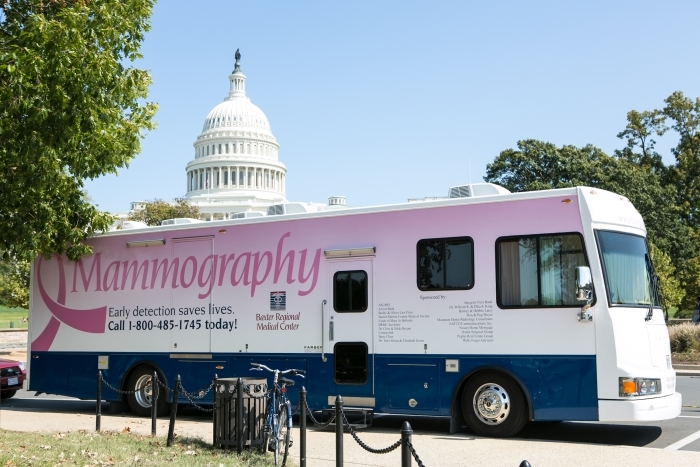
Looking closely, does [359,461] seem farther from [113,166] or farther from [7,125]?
[113,166]

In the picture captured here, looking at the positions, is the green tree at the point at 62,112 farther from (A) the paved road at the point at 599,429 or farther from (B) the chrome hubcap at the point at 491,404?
(B) the chrome hubcap at the point at 491,404

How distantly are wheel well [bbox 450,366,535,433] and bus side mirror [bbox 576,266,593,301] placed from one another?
143 cm

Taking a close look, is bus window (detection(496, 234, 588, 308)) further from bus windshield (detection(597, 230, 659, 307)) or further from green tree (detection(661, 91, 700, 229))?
green tree (detection(661, 91, 700, 229))

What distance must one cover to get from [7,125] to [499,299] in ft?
24.1

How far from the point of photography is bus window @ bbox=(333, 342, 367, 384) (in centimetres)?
1240

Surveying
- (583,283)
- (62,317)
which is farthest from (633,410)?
(62,317)

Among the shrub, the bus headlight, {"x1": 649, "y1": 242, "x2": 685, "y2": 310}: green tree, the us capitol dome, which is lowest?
the bus headlight

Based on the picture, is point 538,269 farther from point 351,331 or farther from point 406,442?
point 406,442

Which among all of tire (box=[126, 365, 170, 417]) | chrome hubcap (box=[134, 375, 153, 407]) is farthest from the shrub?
chrome hubcap (box=[134, 375, 153, 407])

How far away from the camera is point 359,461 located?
10.1 meters

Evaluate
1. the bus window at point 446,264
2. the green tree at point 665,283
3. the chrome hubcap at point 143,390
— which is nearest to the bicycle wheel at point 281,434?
the bus window at point 446,264

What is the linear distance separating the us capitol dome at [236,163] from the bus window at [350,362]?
101 meters

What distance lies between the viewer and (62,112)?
12156mm

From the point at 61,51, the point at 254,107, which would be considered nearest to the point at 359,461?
the point at 61,51
